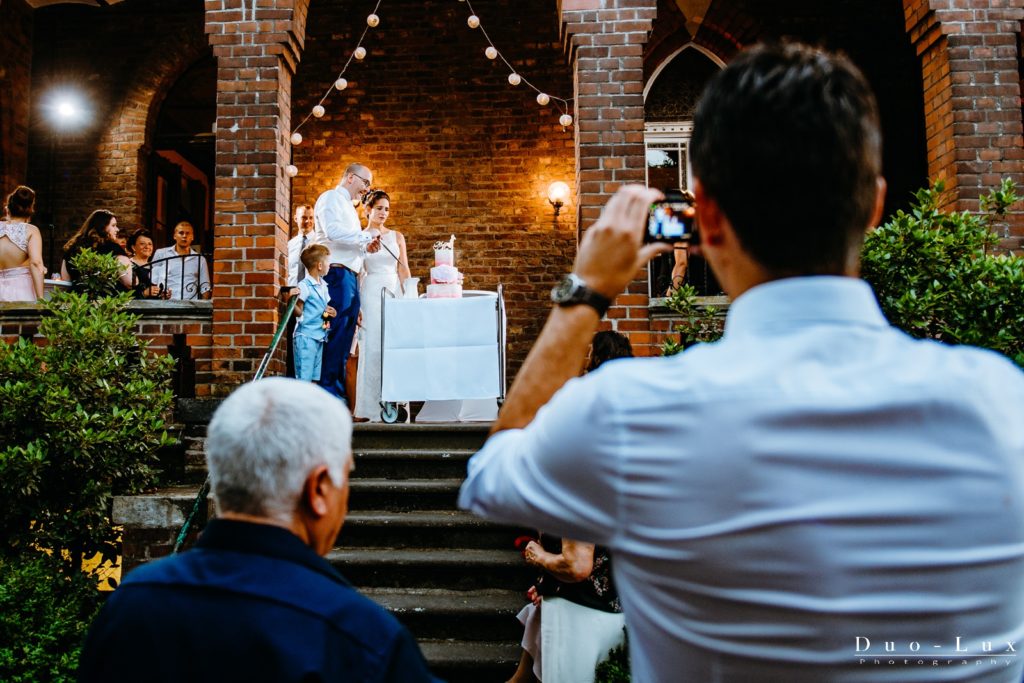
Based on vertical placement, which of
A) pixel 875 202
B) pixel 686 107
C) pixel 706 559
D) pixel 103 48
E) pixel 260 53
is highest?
pixel 103 48

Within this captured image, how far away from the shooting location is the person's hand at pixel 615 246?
1019mm

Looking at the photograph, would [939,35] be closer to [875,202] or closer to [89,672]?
[875,202]

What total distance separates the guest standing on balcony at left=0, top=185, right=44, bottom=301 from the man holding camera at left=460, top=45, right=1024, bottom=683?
21.1ft

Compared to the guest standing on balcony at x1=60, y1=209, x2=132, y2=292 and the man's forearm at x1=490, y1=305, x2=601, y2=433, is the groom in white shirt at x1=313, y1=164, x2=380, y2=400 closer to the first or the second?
the guest standing on balcony at x1=60, y1=209, x2=132, y2=292

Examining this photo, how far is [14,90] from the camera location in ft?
30.0

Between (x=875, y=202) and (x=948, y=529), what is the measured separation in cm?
39

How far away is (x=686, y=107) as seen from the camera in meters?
9.55

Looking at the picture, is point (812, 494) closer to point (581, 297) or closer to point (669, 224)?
point (581, 297)

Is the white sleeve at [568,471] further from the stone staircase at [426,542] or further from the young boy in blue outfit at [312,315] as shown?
the young boy in blue outfit at [312,315]

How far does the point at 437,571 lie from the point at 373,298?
3.08m

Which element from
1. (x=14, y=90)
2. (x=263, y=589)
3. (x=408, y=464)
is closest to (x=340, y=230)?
(x=408, y=464)

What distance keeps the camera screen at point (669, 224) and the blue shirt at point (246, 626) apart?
72 centimetres

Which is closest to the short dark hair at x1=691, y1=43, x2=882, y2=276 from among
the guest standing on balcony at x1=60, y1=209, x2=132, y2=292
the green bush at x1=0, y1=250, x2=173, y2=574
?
the green bush at x1=0, y1=250, x2=173, y2=574

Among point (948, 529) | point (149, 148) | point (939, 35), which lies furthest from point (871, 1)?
point (948, 529)
